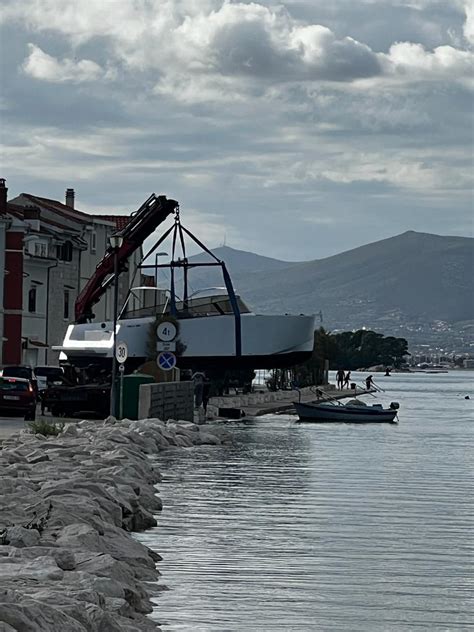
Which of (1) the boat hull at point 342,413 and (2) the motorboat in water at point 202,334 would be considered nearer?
(1) the boat hull at point 342,413

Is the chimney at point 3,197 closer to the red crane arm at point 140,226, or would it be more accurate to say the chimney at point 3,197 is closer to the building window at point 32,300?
the building window at point 32,300

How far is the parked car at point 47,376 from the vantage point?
58.5m

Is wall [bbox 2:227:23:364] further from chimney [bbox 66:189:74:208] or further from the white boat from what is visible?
chimney [bbox 66:189:74:208]

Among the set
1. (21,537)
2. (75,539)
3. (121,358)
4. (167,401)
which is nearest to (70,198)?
(167,401)

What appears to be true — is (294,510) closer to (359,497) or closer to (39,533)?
(359,497)

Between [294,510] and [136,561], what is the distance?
23.9ft

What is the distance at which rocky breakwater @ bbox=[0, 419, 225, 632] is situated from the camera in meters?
10.5

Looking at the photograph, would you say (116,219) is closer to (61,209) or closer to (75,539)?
(61,209)

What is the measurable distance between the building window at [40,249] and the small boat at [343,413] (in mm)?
25419

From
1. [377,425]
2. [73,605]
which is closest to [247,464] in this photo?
[73,605]

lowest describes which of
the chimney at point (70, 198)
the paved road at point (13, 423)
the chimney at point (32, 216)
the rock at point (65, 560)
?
the rock at point (65, 560)

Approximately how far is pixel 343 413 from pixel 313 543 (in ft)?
140

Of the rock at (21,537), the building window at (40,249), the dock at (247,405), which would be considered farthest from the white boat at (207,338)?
the rock at (21,537)

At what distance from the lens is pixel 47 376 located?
201ft
